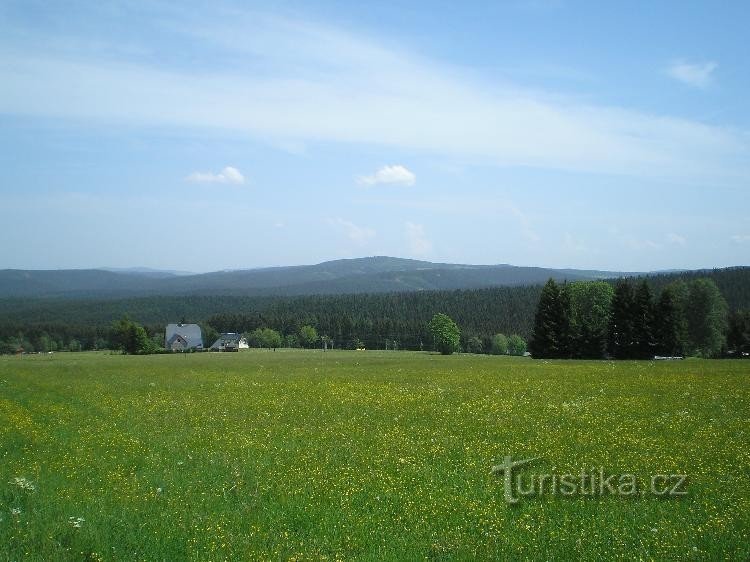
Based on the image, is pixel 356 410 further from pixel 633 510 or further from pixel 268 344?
pixel 268 344

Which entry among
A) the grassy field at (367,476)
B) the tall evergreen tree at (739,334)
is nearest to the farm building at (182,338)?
the tall evergreen tree at (739,334)

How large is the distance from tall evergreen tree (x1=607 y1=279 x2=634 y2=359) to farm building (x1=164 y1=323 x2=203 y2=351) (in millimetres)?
87253

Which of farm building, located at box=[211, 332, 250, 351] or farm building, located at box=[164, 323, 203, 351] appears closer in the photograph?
farm building, located at box=[164, 323, 203, 351]

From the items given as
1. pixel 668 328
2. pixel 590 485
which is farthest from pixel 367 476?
pixel 668 328

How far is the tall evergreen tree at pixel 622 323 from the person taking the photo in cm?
7069

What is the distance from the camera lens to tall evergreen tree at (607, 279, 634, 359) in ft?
232

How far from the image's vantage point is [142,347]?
111062 mm

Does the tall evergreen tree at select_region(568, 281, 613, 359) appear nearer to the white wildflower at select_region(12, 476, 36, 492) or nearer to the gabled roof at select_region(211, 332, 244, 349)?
the white wildflower at select_region(12, 476, 36, 492)

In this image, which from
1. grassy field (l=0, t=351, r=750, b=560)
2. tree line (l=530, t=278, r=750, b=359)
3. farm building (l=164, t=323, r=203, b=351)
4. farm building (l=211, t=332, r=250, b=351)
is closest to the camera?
grassy field (l=0, t=351, r=750, b=560)

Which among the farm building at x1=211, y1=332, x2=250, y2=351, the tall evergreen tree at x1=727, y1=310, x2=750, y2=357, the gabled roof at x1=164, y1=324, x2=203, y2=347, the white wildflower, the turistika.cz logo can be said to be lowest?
the farm building at x1=211, y1=332, x2=250, y2=351

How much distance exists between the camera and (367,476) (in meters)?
13.1

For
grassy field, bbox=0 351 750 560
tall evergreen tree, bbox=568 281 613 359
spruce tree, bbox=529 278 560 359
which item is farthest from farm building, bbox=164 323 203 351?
grassy field, bbox=0 351 750 560

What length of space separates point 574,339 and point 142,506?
70.1 meters

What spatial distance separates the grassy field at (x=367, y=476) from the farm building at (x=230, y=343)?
360ft
